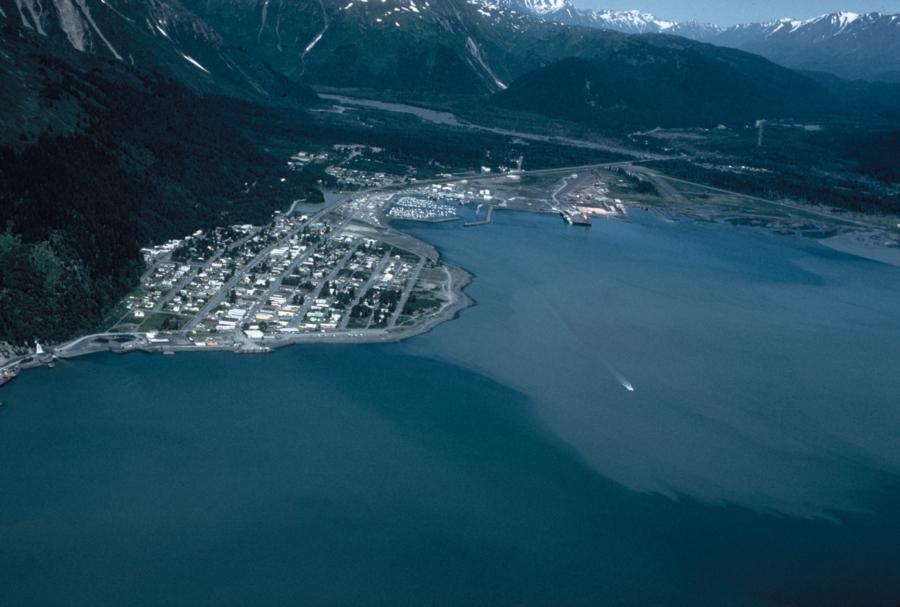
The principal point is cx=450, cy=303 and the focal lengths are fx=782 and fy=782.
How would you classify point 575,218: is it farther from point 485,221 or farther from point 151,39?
point 151,39

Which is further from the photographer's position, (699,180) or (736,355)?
(699,180)

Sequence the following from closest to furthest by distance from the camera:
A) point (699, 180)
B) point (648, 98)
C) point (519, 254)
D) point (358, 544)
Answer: point (358, 544), point (519, 254), point (699, 180), point (648, 98)

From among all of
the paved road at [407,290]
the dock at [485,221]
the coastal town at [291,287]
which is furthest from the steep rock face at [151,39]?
the paved road at [407,290]

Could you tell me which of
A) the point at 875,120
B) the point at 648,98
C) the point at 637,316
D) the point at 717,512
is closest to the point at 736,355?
the point at 637,316

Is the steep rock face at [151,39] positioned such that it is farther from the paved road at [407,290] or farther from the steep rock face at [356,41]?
the steep rock face at [356,41]

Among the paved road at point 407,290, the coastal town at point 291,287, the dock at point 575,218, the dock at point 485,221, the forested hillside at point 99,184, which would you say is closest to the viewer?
the coastal town at point 291,287

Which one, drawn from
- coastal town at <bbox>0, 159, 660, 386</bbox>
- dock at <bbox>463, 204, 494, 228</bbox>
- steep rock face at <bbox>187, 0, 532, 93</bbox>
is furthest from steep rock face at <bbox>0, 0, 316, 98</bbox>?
steep rock face at <bbox>187, 0, 532, 93</bbox>

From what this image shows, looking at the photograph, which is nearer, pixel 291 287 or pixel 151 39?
pixel 291 287

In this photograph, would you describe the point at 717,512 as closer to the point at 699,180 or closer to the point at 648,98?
the point at 699,180

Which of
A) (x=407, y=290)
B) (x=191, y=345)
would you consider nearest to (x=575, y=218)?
(x=407, y=290)
